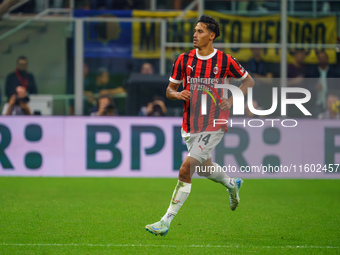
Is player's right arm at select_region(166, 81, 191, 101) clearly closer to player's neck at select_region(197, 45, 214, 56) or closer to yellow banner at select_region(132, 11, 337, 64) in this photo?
player's neck at select_region(197, 45, 214, 56)

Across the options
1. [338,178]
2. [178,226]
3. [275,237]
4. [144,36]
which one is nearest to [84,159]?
[144,36]

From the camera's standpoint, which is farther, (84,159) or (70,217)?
(84,159)

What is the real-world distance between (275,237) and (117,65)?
706 centimetres

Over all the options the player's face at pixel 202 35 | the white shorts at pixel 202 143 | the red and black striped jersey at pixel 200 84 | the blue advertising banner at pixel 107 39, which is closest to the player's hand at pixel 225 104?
the red and black striped jersey at pixel 200 84

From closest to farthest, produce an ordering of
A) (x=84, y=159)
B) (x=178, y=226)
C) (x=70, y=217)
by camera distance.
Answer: (x=178, y=226), (x=70, y=217), (x=84, y=159)

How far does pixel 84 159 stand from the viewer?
1198 cm

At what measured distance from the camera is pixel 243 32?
13.3 meters

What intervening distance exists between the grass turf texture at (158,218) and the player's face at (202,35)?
1775 mm

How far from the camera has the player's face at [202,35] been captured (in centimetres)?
656

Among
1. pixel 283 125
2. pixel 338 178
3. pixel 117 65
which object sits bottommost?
pixel 338 178

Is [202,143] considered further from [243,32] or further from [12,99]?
[243,32]

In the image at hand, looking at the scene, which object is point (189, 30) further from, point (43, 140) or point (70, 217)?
point (70, 217)

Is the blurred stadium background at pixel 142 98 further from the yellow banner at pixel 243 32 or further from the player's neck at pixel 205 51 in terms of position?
the player's neck at pixel 205 51

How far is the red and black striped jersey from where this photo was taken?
664 cm
